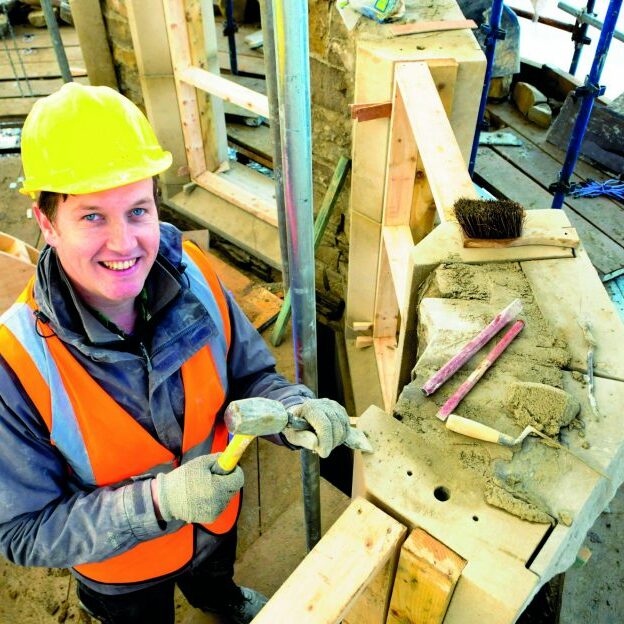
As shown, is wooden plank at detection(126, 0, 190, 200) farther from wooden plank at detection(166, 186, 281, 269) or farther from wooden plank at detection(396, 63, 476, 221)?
wooden plank at detection(396, 63, 476, 221)

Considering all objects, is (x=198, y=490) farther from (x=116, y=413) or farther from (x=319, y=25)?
(x=319, y=25)

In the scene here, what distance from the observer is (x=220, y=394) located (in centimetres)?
194

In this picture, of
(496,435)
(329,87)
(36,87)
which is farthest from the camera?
(36,87)

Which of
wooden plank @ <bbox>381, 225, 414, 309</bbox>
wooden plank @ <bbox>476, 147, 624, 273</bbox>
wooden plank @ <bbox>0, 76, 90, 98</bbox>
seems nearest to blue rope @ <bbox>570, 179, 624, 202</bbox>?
wooden plank @ <bbox>476, 147, 624, 273</bbox>

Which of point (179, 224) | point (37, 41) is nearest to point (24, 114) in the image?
point (37, 41)

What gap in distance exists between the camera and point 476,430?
1.29 metres

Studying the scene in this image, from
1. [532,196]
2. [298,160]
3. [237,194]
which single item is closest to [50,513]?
[298,160]

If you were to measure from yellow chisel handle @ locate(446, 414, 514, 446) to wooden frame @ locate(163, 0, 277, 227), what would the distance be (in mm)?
3083

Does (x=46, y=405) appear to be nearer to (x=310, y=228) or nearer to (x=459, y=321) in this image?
(x=310, y=228)

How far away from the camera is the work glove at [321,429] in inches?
55.4

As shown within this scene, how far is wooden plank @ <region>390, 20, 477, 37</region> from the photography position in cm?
267

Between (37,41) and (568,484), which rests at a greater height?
(568,484)

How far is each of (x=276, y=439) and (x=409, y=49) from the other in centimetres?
179

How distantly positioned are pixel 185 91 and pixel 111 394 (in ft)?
11.4
